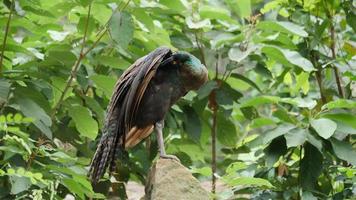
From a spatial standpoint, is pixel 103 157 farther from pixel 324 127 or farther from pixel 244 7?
pixel 244 7

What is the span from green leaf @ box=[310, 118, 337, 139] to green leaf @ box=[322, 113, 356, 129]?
13cm

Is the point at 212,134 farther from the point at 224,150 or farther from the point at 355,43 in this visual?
the point at 355,43

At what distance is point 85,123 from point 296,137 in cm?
104

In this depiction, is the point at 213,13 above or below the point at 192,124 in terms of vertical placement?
above

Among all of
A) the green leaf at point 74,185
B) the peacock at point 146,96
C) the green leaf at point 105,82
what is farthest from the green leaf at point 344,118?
the green leaf at point 74,185

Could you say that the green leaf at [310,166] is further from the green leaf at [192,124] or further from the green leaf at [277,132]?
the green leaf at [192,124]

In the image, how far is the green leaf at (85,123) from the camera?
3.71 m

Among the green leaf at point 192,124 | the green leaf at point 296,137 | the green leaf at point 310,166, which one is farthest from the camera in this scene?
the green leaf at point 192,124

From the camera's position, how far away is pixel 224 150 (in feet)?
16.0

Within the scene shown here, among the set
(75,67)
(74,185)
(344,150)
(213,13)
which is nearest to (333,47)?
(213,13)

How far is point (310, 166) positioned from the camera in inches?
151

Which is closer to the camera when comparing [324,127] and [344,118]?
[324,127]

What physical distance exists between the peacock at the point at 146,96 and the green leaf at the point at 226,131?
1.22 metres

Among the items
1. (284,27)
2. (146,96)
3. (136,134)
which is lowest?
(136,134)
